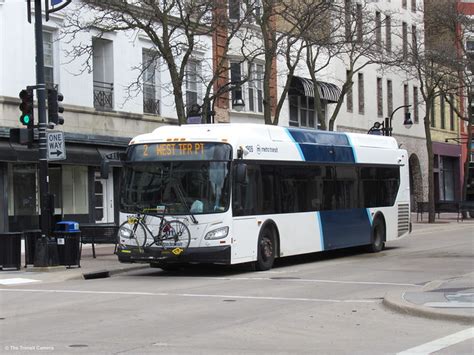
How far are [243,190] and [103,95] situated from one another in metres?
13.4

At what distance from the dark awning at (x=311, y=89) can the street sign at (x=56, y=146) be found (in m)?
22.2

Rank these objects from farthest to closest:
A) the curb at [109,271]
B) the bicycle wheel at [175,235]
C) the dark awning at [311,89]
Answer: the dark awning at [311,89], the curb at [109,271], the bicycle wheel at [175,235]

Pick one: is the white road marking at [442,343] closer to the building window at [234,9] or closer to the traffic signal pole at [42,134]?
the traffic signal pole at [42,134]

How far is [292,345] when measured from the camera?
8.78 meters

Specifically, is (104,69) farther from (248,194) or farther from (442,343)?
(442,343)

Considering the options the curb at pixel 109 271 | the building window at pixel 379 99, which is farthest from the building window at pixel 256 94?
the curb at pixel 109 271

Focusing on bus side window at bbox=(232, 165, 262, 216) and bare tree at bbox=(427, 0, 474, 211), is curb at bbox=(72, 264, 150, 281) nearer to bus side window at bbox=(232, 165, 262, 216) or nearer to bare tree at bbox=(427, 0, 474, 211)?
bus side window at bbox=(232, 165, 262, 216)

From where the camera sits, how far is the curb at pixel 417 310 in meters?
10.00

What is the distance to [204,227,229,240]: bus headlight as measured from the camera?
16.0 m

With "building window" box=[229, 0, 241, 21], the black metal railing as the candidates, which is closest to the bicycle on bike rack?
"building window" box=[229, 0, 241, 21]

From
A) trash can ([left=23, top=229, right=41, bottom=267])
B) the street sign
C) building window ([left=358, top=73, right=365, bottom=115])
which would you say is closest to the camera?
the street sign

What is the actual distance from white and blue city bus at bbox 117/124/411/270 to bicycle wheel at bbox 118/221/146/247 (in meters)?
0.13

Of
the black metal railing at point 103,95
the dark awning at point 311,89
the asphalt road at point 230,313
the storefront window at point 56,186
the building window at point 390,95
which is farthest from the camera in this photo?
the building window at point 390,95

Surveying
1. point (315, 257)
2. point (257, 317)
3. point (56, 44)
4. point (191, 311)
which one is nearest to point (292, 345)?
point (257, 317)
